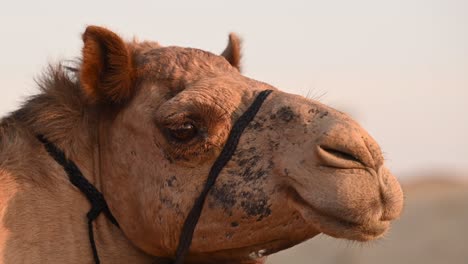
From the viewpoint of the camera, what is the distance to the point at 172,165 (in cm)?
488

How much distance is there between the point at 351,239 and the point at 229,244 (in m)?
0.63

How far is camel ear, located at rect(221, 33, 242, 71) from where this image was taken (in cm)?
585

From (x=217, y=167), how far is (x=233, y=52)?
4.11 feet

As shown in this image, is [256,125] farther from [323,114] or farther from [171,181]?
[171,181]

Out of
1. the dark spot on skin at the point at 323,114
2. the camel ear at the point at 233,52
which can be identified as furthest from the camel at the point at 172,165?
the camel ear at the point at 233,52

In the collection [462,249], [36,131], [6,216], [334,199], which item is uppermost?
[334,199]

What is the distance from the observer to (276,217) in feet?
15.1

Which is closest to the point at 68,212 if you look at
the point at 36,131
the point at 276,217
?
the point at 36,131

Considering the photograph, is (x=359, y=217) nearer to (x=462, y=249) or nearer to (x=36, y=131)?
(x=36, y=131)

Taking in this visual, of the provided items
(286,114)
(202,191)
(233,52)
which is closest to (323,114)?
(286,114)

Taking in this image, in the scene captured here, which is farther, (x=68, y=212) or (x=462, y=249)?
(x=462, y=249)

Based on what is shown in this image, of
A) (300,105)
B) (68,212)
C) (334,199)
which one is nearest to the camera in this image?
(334,199)

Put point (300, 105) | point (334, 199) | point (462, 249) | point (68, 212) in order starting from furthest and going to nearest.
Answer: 1. point (462, 249)
2. point (68, 212)
3. point (300, 105)
4. point (334, 199)

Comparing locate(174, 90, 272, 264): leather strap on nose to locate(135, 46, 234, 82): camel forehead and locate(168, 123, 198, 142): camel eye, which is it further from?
locate(135, 46, 234, 82): camel forehead
